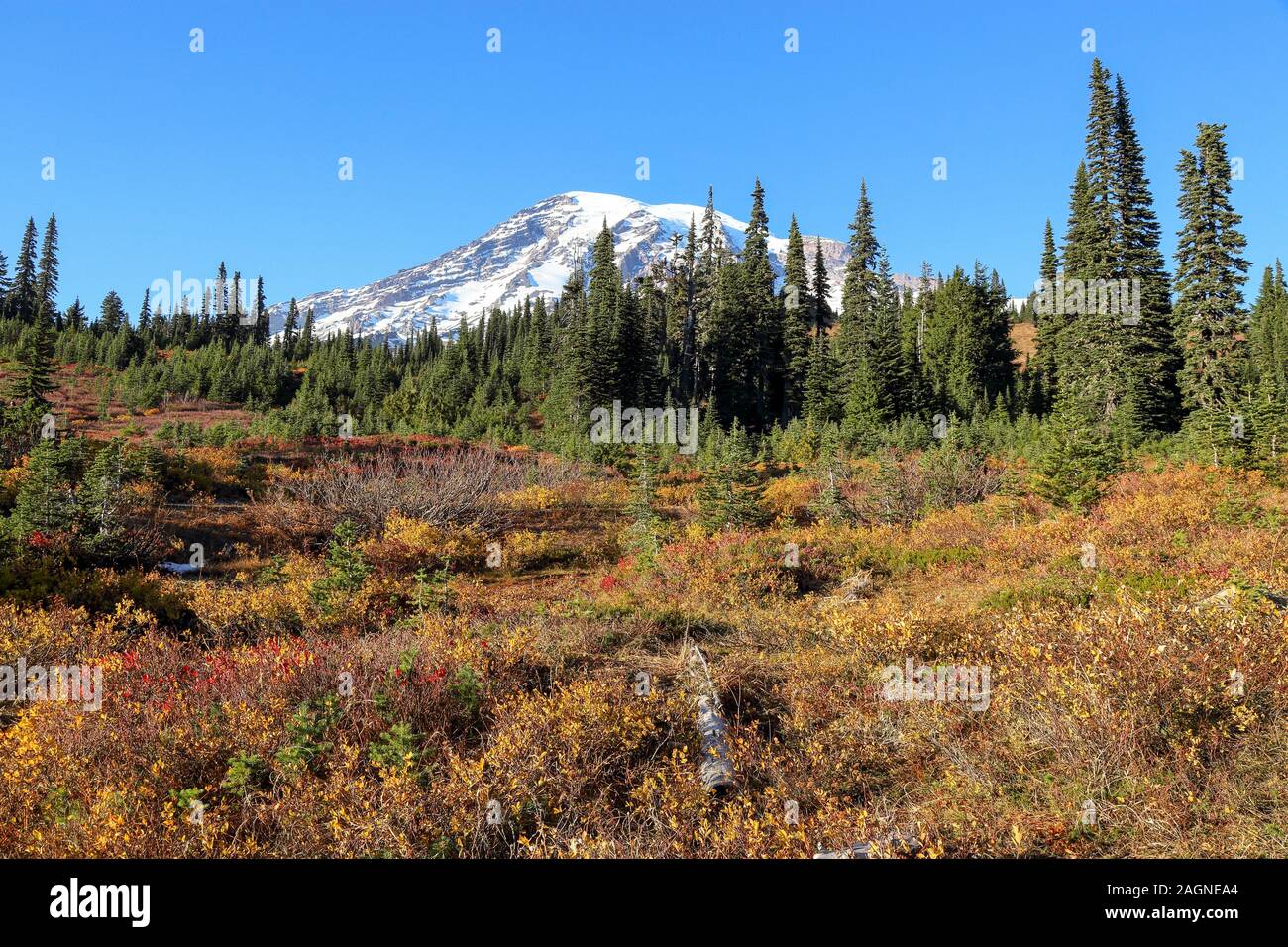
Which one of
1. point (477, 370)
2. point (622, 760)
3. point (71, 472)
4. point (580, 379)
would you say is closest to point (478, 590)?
point (622, 760)

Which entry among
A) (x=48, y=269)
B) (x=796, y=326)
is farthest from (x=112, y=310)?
(x=796, y=326)

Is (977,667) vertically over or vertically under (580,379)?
under

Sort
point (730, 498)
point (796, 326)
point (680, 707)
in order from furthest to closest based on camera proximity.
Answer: point (796, 326), point (730, 498), point (680, 707)

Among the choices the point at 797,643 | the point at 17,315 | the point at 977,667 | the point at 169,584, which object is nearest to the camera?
the point at 977,667

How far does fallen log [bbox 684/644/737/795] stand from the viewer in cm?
545

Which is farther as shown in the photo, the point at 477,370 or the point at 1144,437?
the point at 477,370

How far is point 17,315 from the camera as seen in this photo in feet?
252

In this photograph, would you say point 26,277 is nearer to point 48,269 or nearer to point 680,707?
point 48,269

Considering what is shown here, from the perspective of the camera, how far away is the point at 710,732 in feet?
20.6

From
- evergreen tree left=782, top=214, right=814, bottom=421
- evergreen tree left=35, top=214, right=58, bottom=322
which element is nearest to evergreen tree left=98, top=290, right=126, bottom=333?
evergreen tree left=35, top=214, right=58, bottom=322

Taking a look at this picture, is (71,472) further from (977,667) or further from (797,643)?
(977,667)

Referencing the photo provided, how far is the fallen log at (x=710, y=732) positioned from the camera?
17.9 feet

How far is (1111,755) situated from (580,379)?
1747 inches

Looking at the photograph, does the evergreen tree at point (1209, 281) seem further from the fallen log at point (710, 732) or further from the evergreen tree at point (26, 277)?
the evergreen tree at point (26, 277)
